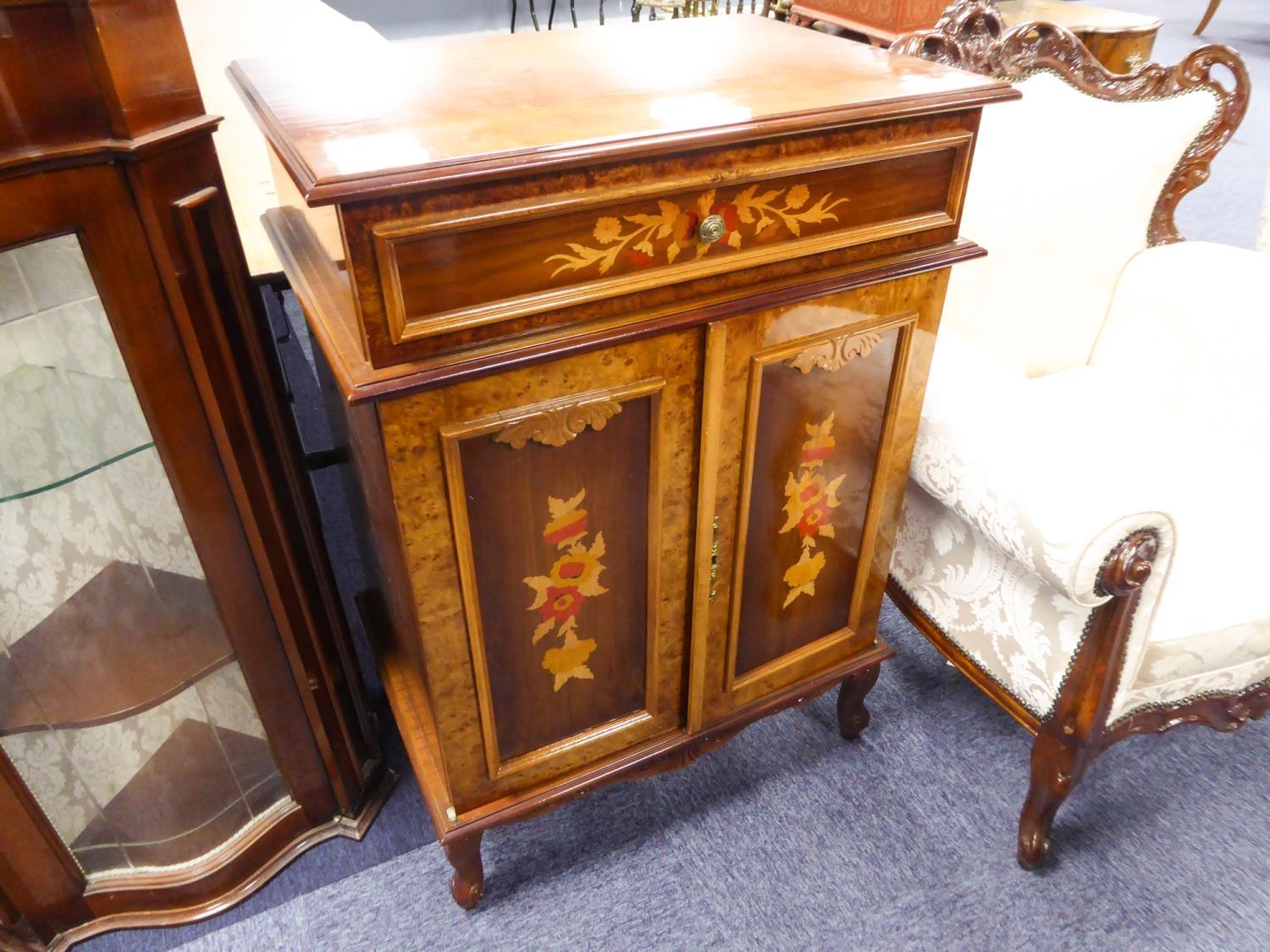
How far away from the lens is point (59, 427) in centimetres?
73

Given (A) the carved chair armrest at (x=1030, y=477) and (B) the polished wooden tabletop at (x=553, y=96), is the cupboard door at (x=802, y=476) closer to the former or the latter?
(A) the carved chair armrest at (x=1030, y=477)

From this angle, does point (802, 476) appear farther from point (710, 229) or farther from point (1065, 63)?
point (1065, 63)

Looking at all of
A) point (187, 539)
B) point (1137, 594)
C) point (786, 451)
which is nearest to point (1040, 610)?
point (1137, 594)

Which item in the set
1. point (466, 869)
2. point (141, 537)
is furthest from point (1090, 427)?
point (141, 537)

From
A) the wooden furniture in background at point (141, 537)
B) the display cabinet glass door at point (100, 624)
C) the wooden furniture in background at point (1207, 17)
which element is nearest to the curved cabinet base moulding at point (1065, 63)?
the wooden furniture in background at point (141, 537)

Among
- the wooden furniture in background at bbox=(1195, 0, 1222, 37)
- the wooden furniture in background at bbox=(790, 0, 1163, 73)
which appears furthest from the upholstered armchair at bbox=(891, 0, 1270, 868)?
the wooden furniture in background at bbox=(1195, 0, 1222, 37)

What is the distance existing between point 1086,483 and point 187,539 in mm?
818

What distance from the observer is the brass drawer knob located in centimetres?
67

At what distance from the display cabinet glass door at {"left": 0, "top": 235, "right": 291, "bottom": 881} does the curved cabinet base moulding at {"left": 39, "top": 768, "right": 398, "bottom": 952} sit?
23 millimetres

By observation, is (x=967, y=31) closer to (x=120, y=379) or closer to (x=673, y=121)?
(x=673, y=121)

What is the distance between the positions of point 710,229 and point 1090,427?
0.65m

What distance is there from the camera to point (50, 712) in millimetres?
837

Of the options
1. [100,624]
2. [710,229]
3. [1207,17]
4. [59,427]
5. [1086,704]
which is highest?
[710,229]

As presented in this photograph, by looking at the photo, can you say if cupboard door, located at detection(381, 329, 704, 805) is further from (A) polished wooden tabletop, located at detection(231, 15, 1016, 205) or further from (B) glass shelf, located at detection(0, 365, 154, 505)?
(B) glass shelf, located at detection(0, 365, 154, 505)
